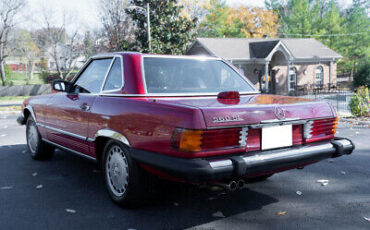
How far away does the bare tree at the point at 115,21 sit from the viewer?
112 ft

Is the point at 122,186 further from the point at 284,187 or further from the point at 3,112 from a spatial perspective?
the point at 3,112

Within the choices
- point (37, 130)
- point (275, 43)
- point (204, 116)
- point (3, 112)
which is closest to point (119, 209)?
point (204, 116)

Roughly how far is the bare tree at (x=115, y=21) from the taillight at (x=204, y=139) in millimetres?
32142

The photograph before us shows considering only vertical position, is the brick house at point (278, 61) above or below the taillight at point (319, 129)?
above

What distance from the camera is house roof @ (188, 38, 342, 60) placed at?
31.4m

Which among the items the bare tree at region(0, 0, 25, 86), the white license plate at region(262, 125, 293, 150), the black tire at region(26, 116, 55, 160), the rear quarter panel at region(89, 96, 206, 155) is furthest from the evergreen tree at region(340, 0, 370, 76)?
the rear quarter panel at region(89, 96, 206, 155)

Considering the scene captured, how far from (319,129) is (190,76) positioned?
1.56 metres

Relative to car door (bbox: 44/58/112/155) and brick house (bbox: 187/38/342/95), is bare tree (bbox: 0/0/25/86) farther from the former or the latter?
car door (bbox: 44/58/112/155)

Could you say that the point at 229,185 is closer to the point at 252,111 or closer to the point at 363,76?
the point at 252,111

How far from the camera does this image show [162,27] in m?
27.1

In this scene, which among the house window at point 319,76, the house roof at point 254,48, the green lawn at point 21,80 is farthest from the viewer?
the green lawn at point 21,80

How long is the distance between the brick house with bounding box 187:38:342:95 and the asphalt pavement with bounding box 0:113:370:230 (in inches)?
1029

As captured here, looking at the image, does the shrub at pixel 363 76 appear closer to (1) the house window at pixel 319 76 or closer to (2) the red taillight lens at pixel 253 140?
(1) the house window at pixel 319 76

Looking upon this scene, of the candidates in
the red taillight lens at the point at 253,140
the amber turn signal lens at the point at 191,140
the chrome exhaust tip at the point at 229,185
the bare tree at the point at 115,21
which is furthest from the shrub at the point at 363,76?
the amber turn signal lens at the point at 191,140
